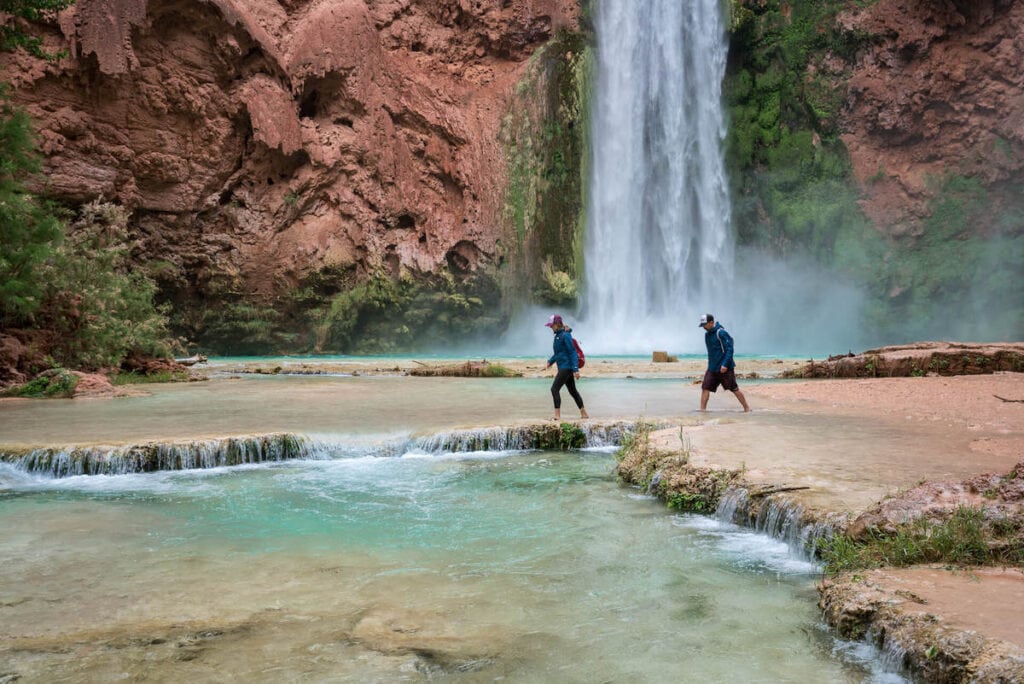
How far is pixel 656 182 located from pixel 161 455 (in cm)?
3602

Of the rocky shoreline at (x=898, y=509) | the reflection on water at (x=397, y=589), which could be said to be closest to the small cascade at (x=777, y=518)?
the rocky shoreline at (x=898, y=509)

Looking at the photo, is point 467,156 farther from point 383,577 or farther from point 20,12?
point 383,577

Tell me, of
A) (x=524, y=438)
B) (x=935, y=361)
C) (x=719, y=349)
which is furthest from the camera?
(x=935, y=361)

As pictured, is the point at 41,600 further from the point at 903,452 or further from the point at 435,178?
the point at 435,178

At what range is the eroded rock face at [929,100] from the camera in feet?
134

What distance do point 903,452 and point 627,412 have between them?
501 cm

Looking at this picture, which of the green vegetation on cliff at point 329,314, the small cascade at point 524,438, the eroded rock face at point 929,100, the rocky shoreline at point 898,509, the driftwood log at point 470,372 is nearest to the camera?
the rocky shoreline at point 898,509

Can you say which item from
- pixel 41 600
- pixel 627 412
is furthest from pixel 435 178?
pixel 41 600

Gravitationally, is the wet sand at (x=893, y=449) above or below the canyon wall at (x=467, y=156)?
below

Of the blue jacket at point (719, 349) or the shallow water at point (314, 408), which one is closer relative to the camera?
the shallow water at point (314, 408)

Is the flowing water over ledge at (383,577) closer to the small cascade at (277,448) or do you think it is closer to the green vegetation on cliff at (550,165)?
the small cascade at (277,448)

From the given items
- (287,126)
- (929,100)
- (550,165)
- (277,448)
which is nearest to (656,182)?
(550,165)

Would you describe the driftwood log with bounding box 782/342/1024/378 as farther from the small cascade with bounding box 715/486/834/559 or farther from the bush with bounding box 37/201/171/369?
the bush with bounding box 37/201/171/369

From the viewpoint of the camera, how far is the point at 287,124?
3719 cm
